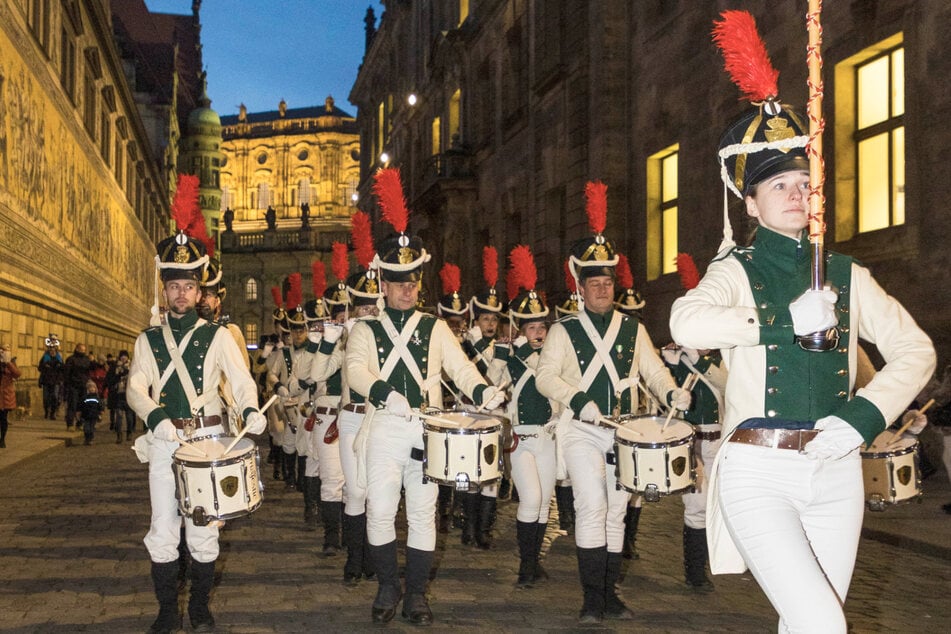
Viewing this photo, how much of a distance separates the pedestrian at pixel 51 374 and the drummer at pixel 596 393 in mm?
20361

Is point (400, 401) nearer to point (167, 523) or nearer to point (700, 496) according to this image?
point (167, 523)

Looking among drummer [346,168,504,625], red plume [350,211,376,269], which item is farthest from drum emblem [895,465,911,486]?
red plume [350,211,376,269]

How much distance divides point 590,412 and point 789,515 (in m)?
3.25

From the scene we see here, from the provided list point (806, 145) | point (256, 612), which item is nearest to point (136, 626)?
point (256, 612)

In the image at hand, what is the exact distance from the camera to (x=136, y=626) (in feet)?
22.7

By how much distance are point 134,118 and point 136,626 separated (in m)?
44.5

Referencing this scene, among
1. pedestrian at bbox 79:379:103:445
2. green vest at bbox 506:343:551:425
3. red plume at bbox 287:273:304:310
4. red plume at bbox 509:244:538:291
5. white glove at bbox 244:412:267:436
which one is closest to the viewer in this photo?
white glove at bbox 244:412:267:436

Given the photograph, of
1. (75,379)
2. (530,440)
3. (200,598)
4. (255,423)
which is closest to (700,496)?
(530,440)

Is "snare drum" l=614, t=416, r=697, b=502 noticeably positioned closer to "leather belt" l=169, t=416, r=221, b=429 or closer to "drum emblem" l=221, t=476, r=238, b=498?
"drum emblem" l=221, t=476, r=238, b=498

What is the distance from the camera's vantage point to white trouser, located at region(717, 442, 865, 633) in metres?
3.60

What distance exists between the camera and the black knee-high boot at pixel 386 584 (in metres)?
7.00

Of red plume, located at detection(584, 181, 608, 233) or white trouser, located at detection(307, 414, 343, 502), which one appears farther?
white trouser, located at detection(307, 414, 343, 502)

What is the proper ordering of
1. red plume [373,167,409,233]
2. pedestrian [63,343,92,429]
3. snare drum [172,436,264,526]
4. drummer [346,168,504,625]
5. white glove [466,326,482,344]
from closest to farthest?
1. snare drum [172,436,264,526]
2. drummer [346,168,504,625]
3. red plume [373,167,409,233]
4. white glove [466,326,482,344]
5. pedestrian [63,343,92,429]

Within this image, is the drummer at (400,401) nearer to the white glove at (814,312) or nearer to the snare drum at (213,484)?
the snare drum at (213,484)
